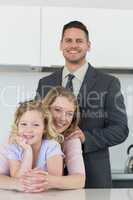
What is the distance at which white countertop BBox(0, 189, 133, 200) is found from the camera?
48.7 inches

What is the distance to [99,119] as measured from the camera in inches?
74.7

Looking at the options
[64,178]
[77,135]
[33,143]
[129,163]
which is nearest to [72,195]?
[64,178]

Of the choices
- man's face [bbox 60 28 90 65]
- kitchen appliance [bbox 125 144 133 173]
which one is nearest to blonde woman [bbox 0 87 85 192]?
man's face [bbox 60 28 90 65]

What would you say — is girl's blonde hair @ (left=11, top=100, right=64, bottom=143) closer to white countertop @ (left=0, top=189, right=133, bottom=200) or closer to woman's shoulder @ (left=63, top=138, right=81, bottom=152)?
woman's shoulder @ (left=63, top=138, right=81, bottom=152)

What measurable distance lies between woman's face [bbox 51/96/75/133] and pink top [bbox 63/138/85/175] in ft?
0.24

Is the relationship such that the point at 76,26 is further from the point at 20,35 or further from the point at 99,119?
the point at 99,119

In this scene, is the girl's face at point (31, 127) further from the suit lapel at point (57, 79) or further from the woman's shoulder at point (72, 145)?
the suit lapel at point (57, 79)

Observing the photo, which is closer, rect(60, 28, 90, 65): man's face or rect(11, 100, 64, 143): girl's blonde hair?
rect(11, 100, 64, 143): girl's blonde hair

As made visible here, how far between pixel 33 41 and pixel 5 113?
1.78 feet

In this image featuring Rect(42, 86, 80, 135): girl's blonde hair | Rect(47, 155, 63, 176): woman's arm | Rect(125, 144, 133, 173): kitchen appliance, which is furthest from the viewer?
Rect(125, 144, 133, 173): kitchen appliance

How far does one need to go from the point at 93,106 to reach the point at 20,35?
624 millimetres

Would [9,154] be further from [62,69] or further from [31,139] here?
[62,69]

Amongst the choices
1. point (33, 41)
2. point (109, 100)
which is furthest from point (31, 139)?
point (33, 41)

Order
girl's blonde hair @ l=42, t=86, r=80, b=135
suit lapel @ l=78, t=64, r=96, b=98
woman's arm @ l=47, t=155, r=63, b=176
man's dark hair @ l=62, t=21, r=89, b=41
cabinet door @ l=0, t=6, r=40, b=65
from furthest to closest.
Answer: cabinet door @ l=0, t=6, r=40, b=65 → man's dark hair @ l=62, t=21, r=89, b=41 → suit lapel @ l=78, t=64, r=96, b=98 → girl's blonde hair @ l=42, t=86, r=80, b=135 → woman's arm @ l=47, t=155, r=63, b=176
